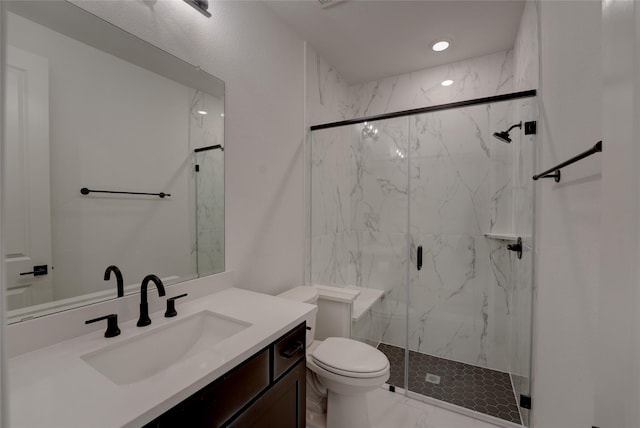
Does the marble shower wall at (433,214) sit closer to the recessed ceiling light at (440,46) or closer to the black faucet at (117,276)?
the recessed ceiling light at (440,46)

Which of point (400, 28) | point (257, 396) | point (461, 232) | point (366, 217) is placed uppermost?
point (400, 28)

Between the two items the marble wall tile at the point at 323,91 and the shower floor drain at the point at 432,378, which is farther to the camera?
the marble wall tile at the point at 323,91

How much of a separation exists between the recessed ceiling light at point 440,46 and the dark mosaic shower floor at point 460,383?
2.56 meters

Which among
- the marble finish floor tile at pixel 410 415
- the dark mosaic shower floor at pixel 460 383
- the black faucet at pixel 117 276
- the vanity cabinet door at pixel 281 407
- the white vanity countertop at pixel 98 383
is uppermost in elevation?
the black faucet at pixel 117 276

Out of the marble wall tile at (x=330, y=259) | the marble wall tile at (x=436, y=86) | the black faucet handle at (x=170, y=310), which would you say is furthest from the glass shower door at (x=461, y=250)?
the black faucet handle at (x=170, y=310)

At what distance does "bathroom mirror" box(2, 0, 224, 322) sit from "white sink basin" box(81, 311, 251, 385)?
0.76ft

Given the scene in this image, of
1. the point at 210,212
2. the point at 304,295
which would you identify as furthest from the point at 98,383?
the point at 304,295

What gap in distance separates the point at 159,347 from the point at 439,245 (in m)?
2.08

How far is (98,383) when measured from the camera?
705mm

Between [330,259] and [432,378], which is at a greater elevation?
[330,259]

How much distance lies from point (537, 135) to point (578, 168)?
772 millimetres

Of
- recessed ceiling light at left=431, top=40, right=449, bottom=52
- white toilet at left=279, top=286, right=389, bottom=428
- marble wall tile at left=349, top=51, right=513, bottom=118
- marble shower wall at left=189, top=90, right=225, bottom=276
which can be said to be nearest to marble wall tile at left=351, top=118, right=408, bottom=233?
marble wall tile at left=349, top=51, right=513, bottom=118

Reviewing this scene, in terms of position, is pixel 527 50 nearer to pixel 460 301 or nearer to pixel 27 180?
pixel 460 301

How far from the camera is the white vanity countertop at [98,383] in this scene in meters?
0.59
